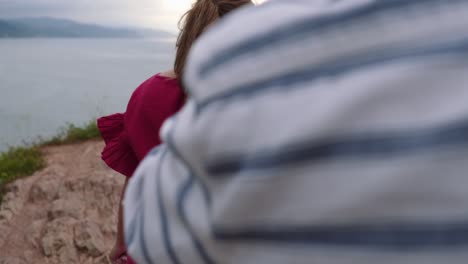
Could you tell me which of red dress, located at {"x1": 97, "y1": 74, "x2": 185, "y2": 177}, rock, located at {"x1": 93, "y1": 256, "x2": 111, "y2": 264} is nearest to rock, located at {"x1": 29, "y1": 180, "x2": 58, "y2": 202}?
rock, located at {"x1": 93, "y1": 256, "x2": 111, "y2": 264}

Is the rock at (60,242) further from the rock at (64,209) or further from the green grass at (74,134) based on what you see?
the green grass at (74,134)

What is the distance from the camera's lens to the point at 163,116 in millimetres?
1216

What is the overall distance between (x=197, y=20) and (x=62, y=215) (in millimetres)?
2302

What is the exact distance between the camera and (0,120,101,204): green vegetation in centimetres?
374

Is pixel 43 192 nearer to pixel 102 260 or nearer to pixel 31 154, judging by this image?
pixel 31 154

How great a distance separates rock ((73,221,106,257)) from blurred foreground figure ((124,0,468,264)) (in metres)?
2.69

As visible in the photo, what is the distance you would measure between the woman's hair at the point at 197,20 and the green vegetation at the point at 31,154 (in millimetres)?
2782

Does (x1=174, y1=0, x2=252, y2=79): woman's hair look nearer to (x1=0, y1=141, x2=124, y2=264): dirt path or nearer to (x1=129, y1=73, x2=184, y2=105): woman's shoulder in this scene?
(x1=129, y1=73, x2=184, y2=105): woman's shoulder

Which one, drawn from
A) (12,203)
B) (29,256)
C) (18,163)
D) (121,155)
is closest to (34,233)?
(29,256)

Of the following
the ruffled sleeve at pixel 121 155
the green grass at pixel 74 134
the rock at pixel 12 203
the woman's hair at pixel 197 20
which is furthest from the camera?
the green grass at pixel 74 134

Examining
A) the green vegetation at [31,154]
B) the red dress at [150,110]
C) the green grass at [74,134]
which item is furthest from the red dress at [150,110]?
the green grass at [74,134]

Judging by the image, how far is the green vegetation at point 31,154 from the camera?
3740 millimetres

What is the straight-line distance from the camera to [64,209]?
10.4 ft

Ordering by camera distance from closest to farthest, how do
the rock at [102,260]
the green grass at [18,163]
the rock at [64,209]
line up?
the rock at [102,260], the rock at [64,209], the green grass at [18,163]
